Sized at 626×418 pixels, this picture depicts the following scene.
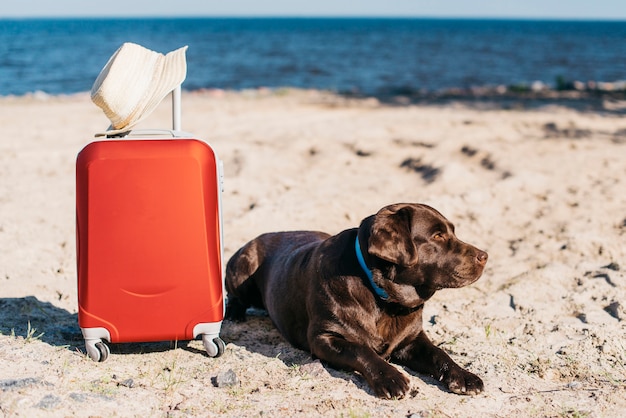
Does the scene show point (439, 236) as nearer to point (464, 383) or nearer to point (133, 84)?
point (464, 383)

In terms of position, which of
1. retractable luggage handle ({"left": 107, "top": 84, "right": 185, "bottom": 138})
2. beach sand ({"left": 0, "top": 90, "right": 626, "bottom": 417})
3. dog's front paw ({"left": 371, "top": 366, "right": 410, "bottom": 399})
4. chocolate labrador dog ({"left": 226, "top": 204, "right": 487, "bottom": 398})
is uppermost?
retractable luggage handle ({"left": 107, "top": 84, "right": 185, "bottom": 138})

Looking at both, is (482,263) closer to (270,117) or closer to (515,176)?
(515,176)

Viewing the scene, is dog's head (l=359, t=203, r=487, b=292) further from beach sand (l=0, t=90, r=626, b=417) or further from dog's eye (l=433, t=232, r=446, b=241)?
beach sand (l=0, t=90, r=626, b=417)

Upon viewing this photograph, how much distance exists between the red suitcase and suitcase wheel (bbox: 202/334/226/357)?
90 mm

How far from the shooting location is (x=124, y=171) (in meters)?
3.93

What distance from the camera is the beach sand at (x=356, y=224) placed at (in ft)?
12.5

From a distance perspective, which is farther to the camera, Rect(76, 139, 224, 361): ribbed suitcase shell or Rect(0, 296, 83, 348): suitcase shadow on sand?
Rect(0, 296, 83, 348): suitcase shadow on sand

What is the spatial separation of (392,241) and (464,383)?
0.86 metres

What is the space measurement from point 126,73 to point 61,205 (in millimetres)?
3942

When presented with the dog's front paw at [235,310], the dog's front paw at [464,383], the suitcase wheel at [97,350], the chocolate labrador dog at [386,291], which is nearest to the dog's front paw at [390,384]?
the chocolate labrador dog at [386,291]

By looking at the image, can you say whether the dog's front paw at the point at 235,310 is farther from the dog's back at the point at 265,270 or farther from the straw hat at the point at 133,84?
the straw hat at the point at 133,84

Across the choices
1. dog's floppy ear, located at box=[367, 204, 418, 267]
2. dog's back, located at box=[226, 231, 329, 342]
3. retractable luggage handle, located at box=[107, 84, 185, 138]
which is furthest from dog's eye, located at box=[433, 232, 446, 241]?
retractable luggage handle, located at box=[107, 84, 185, 138]

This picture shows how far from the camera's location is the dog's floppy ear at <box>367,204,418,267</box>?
3961 millimetres

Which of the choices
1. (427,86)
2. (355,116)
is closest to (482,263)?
(355,116)
